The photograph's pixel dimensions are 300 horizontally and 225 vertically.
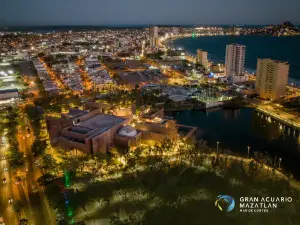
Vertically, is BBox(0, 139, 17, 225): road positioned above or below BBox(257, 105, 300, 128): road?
above

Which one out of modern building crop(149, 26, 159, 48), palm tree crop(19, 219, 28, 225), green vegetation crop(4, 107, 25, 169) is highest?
modern building crop(149, 26, 159, 48)

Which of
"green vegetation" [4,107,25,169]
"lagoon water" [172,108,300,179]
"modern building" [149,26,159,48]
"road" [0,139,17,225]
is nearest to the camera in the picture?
"road" [0,139,17,225]

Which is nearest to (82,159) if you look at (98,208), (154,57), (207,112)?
(98,208)

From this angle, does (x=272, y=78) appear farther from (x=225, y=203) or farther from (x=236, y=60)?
(x=225, y=203)

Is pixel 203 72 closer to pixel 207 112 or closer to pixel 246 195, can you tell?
pixel 207 112

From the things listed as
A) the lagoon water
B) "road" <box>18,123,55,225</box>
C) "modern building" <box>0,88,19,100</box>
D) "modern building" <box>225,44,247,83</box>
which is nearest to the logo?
the lagoon water

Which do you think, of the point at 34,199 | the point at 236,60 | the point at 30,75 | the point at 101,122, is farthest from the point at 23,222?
the point at 236,60

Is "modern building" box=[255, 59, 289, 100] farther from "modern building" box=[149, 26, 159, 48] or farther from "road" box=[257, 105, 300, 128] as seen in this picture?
"modern building" box=[149, 26, 159, 48]
